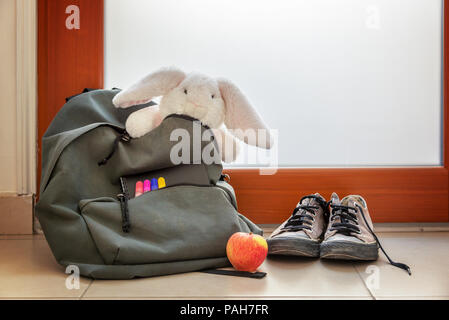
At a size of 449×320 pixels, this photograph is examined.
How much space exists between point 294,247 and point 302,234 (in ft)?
0.13

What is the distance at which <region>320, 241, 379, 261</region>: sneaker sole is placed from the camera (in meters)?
1.03

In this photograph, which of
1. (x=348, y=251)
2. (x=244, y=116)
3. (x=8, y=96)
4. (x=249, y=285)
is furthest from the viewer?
(x=8, y=96)

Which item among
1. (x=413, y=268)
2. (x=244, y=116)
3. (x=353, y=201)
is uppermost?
(x=244, y=116)

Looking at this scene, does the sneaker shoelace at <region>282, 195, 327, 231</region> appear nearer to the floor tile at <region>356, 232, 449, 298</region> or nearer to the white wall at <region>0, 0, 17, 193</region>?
the floor tile at <region>356, 232, 449, 298</region>

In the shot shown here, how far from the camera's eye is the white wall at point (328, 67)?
4.69ft

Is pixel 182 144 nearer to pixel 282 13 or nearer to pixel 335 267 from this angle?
pixel 335 267

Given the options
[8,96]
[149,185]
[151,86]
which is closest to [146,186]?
[149,185]

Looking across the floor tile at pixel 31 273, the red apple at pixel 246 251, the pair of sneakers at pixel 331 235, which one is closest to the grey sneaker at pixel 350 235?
the pair of sneakers at pixel 331 235

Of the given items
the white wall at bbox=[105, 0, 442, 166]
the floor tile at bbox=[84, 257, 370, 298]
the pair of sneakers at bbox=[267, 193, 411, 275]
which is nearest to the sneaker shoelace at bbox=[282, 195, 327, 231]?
the pair of sneakers at bbox=[267, 193, 411, 275]

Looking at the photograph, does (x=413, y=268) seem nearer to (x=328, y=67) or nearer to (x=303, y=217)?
(x=303, y=217)

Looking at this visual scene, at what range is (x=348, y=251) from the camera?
1.02 m

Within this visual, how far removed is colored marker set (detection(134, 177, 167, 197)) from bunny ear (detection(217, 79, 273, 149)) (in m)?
0.23

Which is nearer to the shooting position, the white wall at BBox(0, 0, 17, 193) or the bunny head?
the bunny head

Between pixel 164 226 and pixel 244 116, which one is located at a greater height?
pixel 244 116
